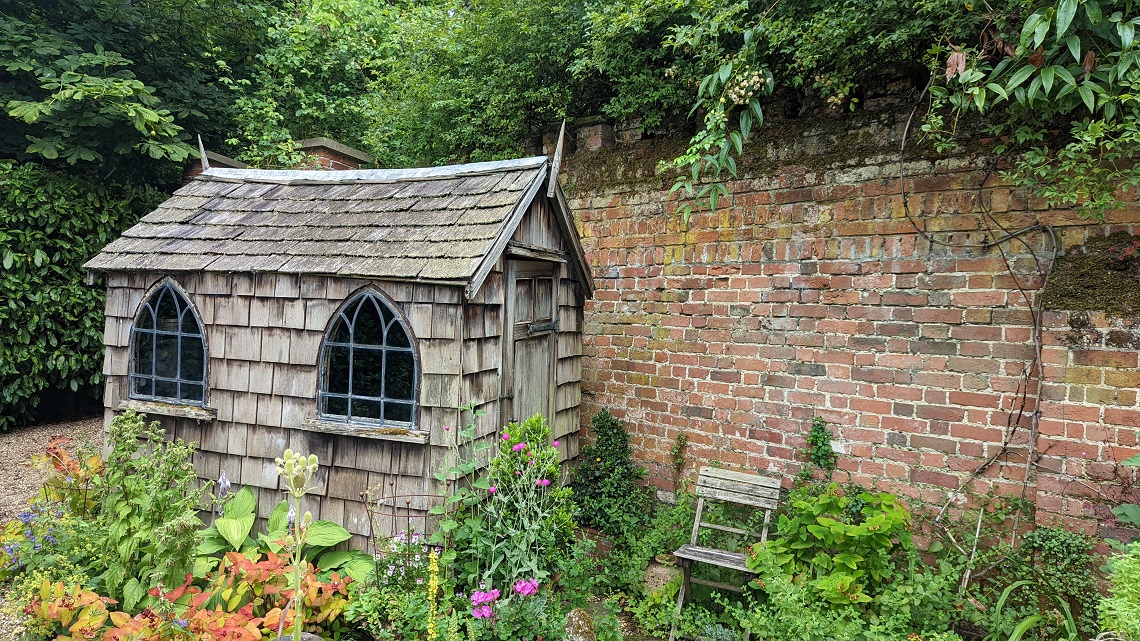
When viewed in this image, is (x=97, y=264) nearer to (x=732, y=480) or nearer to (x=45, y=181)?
(x=45, y=181)

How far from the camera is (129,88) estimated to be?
6867 mm

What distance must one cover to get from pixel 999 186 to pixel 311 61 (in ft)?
35.5

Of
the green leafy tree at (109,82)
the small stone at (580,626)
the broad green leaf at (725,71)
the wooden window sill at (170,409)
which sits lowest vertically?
the small stone at (580,626)

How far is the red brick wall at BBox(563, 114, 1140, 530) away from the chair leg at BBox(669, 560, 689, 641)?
4.29 ft

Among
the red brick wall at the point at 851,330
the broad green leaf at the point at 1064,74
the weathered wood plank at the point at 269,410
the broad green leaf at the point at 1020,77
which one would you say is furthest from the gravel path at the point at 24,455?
the broad green leaf at the point at 1064,74

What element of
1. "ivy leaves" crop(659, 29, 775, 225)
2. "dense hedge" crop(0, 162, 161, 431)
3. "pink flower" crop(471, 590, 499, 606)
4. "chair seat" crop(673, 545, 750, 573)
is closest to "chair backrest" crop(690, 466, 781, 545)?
"chair seat" crop(673, 545, 750, 573)

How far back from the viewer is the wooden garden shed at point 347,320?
4.43 metres

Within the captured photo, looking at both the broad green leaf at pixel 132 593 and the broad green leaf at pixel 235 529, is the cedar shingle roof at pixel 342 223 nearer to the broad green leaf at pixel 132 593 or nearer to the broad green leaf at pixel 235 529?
the broad green leaf at pixel 235 529

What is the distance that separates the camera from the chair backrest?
4.87 m

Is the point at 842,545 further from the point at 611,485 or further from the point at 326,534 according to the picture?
the point at 326,534

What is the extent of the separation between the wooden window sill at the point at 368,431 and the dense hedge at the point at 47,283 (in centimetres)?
Answer: 483

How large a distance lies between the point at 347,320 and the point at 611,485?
300 centimetres

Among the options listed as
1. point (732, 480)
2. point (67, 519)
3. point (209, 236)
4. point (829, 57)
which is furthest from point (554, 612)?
point (829, 57)

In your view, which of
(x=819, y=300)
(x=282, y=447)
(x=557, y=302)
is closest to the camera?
(x=282, y=447)
